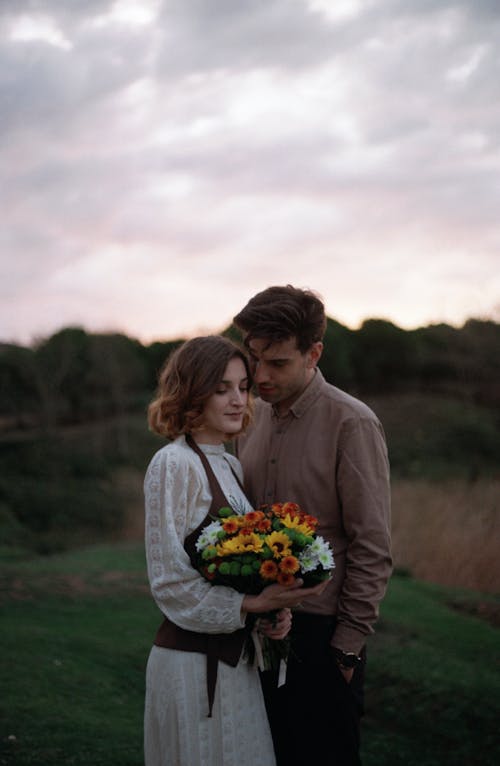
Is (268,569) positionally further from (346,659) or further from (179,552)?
(346,659)

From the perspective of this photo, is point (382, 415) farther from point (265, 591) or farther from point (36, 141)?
point (265, 591)

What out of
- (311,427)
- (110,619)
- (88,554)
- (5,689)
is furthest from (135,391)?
(311,427)

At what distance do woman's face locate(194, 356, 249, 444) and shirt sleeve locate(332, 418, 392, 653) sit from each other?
0.50 meters

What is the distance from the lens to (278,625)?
2.89 metres

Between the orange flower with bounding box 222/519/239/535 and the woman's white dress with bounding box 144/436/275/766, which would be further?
the woman's white dress with bounding box 144/436/275/766

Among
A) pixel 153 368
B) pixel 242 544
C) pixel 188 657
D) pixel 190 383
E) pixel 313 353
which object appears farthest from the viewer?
pixel 153 368

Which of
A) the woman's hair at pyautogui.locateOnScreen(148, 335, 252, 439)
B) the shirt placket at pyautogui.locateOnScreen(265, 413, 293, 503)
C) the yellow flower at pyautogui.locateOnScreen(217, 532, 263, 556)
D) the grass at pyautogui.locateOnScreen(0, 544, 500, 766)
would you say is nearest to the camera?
the yellow flower at pyautogui.locateOnScreen(217, 532, 263, 556)

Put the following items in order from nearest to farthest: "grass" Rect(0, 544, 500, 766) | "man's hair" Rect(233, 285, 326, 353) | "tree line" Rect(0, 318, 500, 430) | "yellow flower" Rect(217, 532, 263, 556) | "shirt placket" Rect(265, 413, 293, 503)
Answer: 1. "yellow flower" Rect(217, 532, 263, 556)
2. "man's hair" Rect(233, 285, 326, 353)
3. "shirt placket" Rect(265, 413, 293, 503)
4. "grass" Rect(0, 544, 500, 766)
5. "tree line" Rect(0, 318, 500, 430)

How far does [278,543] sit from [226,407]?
2.27 ft

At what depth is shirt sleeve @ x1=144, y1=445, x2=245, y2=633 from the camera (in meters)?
2.79

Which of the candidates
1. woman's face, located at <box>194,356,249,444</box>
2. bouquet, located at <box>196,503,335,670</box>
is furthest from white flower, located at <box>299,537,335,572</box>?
woman's face, located at <box>194,356,249,444</box>

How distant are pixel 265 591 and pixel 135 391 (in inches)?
1137

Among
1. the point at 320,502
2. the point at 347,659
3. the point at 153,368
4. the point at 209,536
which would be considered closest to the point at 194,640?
the point at 209,536

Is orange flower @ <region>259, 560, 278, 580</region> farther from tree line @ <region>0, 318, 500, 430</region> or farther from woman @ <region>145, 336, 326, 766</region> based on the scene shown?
tree line @ <region>0, 318, 500, 430</region>
